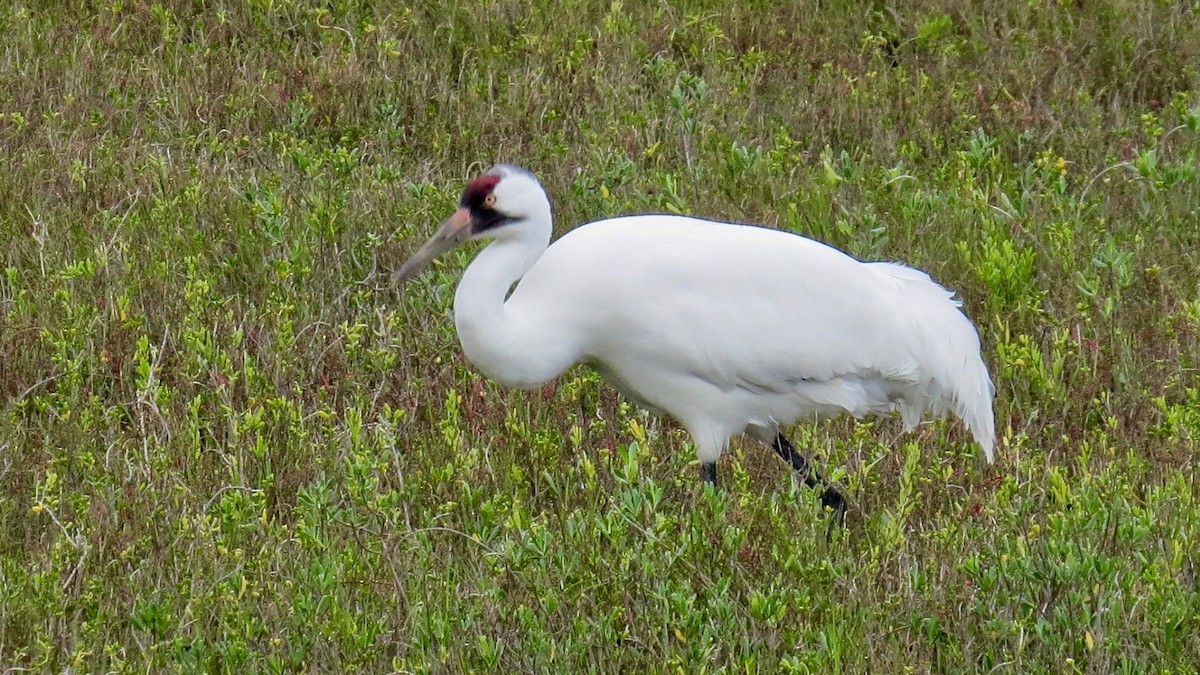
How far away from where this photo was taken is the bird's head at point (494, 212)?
16.1 feet

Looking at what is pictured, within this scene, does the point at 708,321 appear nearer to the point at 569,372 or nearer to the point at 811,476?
the point at 811,476

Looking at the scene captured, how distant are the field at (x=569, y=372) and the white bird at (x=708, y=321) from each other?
0.61 feet

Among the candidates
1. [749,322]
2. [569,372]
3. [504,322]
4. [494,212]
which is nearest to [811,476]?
[749,322]

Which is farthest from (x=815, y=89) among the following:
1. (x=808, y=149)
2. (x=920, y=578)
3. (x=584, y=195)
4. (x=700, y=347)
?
(x=920, y=578)

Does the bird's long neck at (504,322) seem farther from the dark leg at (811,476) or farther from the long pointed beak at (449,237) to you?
the dark leg at (811,476)

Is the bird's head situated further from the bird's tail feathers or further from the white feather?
the bird's tail feathers

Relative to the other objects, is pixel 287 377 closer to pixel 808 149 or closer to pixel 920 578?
pixel 920 578

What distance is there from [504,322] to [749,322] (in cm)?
74

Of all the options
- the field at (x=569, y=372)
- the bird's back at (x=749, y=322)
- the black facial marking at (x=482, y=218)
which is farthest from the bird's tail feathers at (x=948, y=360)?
the black facial marking at (x=482, y=218)

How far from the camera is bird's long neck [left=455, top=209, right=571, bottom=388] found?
16.2ft

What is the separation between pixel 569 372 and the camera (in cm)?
610

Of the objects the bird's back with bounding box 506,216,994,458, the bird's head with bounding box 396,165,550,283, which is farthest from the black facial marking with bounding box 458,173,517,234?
the bird's back with bounding box 506,216,994,458

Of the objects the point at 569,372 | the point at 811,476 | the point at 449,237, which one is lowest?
the point at 569,372

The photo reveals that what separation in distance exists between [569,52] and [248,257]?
245 centimetres
